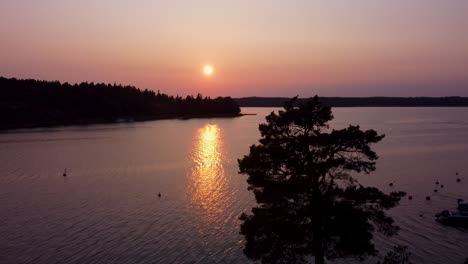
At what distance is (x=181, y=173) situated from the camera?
3519 inches

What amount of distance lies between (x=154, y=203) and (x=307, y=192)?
39.2 meters

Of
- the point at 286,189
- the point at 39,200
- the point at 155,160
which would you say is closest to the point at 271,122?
the point at 286,189

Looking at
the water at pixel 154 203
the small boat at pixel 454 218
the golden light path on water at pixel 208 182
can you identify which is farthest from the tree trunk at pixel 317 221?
the small boat at pixel 454 218

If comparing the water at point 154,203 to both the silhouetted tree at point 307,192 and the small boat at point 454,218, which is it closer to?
the small boat at point 454,218

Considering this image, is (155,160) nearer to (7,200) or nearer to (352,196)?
(7,200)

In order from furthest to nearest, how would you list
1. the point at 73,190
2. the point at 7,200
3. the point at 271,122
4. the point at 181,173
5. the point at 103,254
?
the point at 181,173, the point at 73,190, the point at 7,200, the point at 103,254, the point at 271,122

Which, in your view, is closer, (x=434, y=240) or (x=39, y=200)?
(x=434, y=240)

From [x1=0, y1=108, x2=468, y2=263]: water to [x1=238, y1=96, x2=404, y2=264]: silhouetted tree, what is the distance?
14229 mm

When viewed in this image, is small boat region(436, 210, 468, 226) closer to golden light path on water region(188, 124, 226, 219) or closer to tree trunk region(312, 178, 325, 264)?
golden light path on water region(188, 124, 226, 219)

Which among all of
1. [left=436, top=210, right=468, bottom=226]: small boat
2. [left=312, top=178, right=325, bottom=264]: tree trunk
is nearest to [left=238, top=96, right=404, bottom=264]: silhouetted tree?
[left=312, top=178, right=325, bottom=264]: tree trunk

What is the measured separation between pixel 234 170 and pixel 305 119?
2480 inches

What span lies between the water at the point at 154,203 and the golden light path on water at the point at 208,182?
7.0 inches

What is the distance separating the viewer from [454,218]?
166 ft

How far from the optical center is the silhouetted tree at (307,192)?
87.7ft
